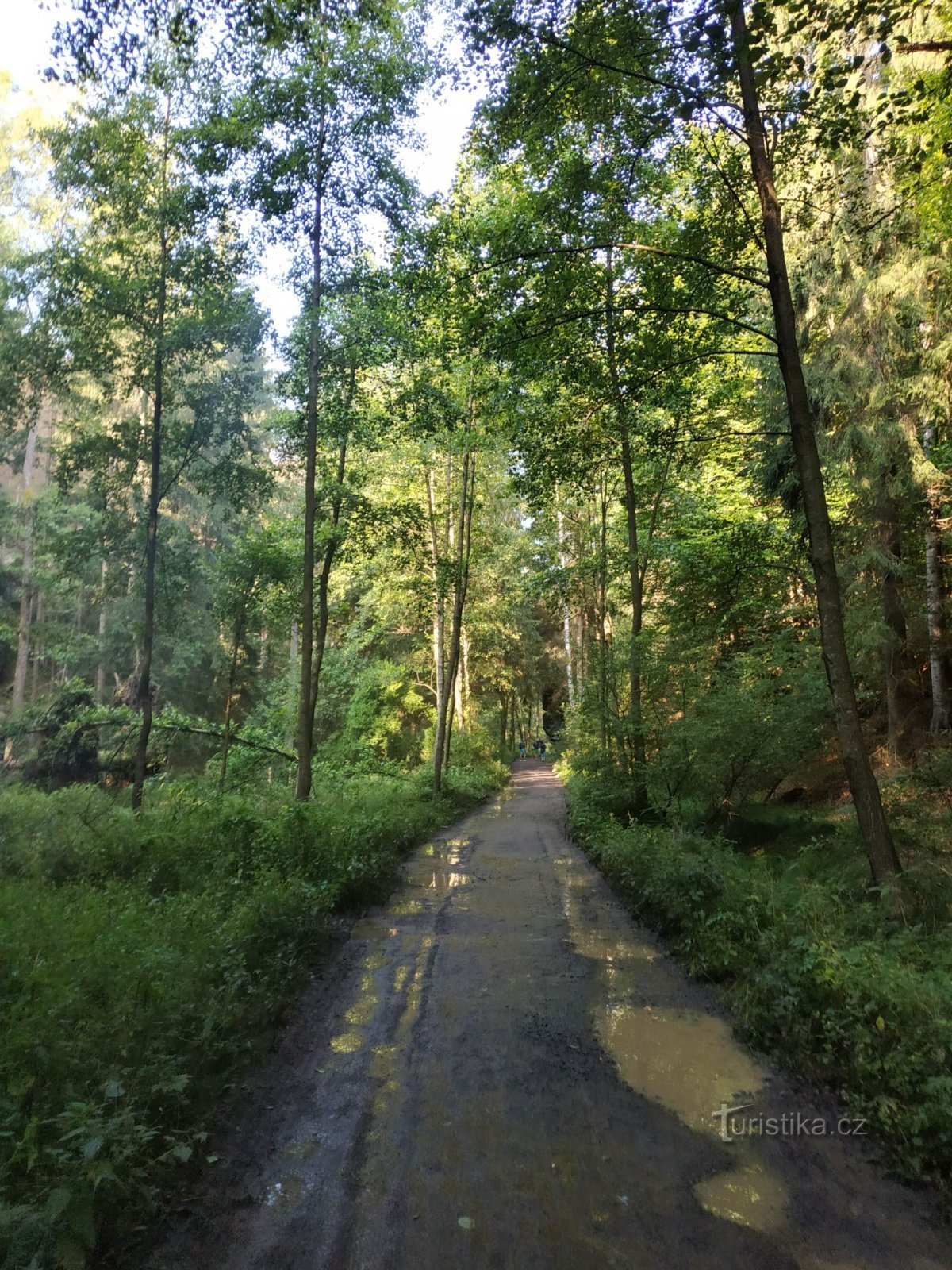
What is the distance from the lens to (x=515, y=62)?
22.6ft

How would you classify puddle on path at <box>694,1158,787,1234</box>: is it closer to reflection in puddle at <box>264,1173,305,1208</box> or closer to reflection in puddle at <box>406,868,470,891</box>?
reflection in puddle at <box>264,1173,305,1208</box>

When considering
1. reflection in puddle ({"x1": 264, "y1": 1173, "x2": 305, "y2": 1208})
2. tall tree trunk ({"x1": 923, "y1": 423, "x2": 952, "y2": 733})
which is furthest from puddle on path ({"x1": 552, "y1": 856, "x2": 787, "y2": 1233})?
tall tree trunk ({"x1": 923, "y1": 423, "x2": 952, "y2": 733})

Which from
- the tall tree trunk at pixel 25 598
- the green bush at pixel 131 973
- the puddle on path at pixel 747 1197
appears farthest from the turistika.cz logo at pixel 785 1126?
the tall tree trunk at pixel 25 598

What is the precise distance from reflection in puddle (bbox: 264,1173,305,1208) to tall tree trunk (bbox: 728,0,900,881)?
5.14 m

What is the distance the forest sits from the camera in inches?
174

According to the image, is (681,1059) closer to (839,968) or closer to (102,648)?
(839,968)

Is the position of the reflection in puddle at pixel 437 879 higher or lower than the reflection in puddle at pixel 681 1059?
lower

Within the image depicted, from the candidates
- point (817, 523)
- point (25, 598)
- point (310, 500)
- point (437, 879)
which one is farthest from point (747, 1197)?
point (25, 598)

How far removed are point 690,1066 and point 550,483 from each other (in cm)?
714

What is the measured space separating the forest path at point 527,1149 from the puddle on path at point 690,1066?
0.01m

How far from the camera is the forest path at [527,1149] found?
115 inches

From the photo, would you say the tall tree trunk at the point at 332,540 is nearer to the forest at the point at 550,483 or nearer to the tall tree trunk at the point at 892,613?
the forest at the point at 550,483

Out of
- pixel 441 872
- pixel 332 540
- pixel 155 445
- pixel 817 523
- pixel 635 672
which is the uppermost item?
pixel 155 445

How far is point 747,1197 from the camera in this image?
3252 millimetres
